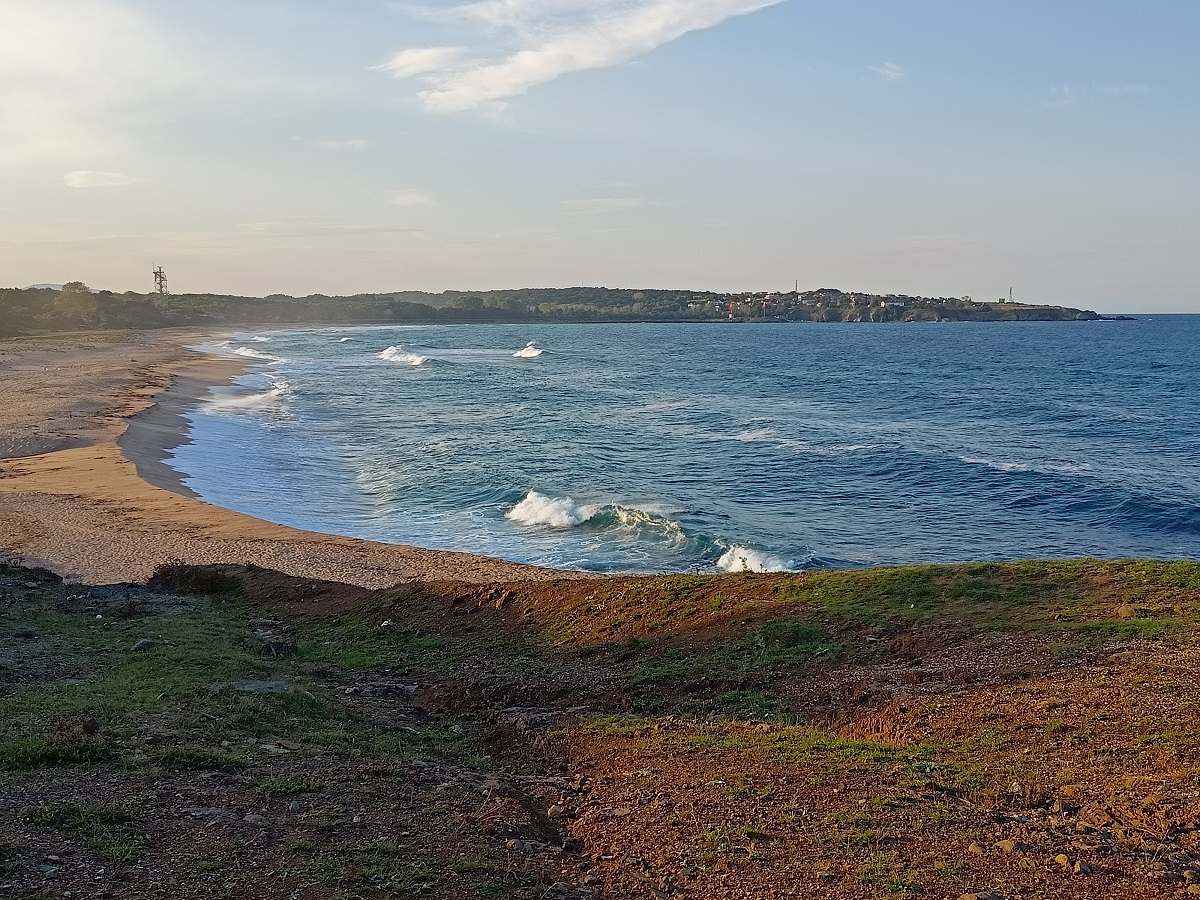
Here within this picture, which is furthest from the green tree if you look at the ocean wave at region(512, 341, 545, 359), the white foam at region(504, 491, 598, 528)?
the white foam at region(504, 491, 598, 528)

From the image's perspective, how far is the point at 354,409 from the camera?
176 feet

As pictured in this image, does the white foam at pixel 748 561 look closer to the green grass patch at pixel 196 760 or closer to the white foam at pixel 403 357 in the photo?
the green grass patch at pixel 196 760

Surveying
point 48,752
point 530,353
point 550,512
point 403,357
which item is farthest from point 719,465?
point 530,353

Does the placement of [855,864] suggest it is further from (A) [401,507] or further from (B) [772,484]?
(B) [772,484]

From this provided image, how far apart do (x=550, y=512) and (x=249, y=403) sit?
31950 mm

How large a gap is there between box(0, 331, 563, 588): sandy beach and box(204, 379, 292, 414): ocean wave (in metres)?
1.66

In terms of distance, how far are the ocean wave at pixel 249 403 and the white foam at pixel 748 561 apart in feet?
112

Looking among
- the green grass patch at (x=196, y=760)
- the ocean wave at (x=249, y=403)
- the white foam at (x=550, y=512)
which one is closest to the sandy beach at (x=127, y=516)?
the ocean wave at (x=249, y=403)

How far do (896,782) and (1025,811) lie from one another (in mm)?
991

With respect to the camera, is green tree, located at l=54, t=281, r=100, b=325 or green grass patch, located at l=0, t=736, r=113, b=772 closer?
green grass patch, located at l=0, t=736, r=113, b=772

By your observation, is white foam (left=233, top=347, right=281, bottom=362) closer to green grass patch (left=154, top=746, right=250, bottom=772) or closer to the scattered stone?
green grass patch (left=154, top=746, right=250, bottom=772)

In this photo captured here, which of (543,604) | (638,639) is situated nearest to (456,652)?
(543,604)

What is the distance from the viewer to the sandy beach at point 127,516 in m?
19.7

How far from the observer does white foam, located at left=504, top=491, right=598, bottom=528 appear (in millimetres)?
26484
